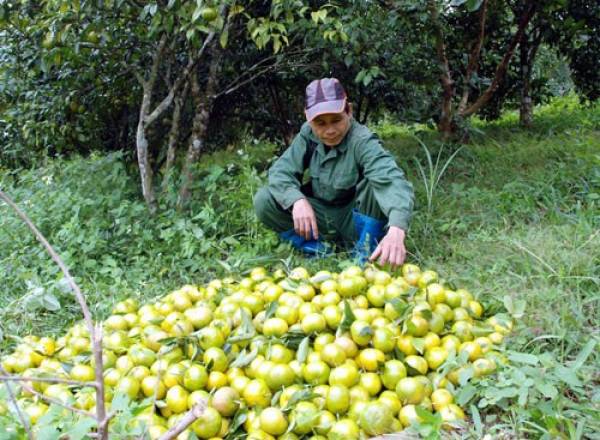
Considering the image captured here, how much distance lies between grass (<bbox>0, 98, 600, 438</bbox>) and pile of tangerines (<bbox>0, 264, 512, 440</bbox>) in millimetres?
267

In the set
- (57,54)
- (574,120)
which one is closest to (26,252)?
(57,54)

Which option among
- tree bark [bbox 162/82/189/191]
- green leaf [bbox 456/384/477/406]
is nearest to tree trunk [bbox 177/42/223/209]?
tree bark [bbox 162/82/189/191]

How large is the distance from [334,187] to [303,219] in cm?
39

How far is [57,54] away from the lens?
353 cm

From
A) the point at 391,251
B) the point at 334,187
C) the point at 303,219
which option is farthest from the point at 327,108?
the point at 391,251

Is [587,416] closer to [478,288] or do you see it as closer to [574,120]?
[478,288]

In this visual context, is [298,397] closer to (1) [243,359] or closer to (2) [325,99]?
(1) [243,359]

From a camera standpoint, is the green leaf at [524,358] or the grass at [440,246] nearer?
the green leaf at [524,358]

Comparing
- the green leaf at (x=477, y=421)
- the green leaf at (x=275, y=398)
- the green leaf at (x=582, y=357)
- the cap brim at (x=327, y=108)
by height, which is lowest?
the green leaf at (x=477, y=421)

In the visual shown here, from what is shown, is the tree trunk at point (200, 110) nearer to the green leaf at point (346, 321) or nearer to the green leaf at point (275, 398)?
the green leaf at point (346, 321)

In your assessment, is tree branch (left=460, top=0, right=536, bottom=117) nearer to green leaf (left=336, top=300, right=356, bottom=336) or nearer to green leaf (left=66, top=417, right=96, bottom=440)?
green leaf (left=336, top=300, right=356, bottom=336)

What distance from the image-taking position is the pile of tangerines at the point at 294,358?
186cm

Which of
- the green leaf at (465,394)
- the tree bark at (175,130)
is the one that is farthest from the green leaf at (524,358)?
the tree bark at (175,130)

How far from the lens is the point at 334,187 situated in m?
3.59
